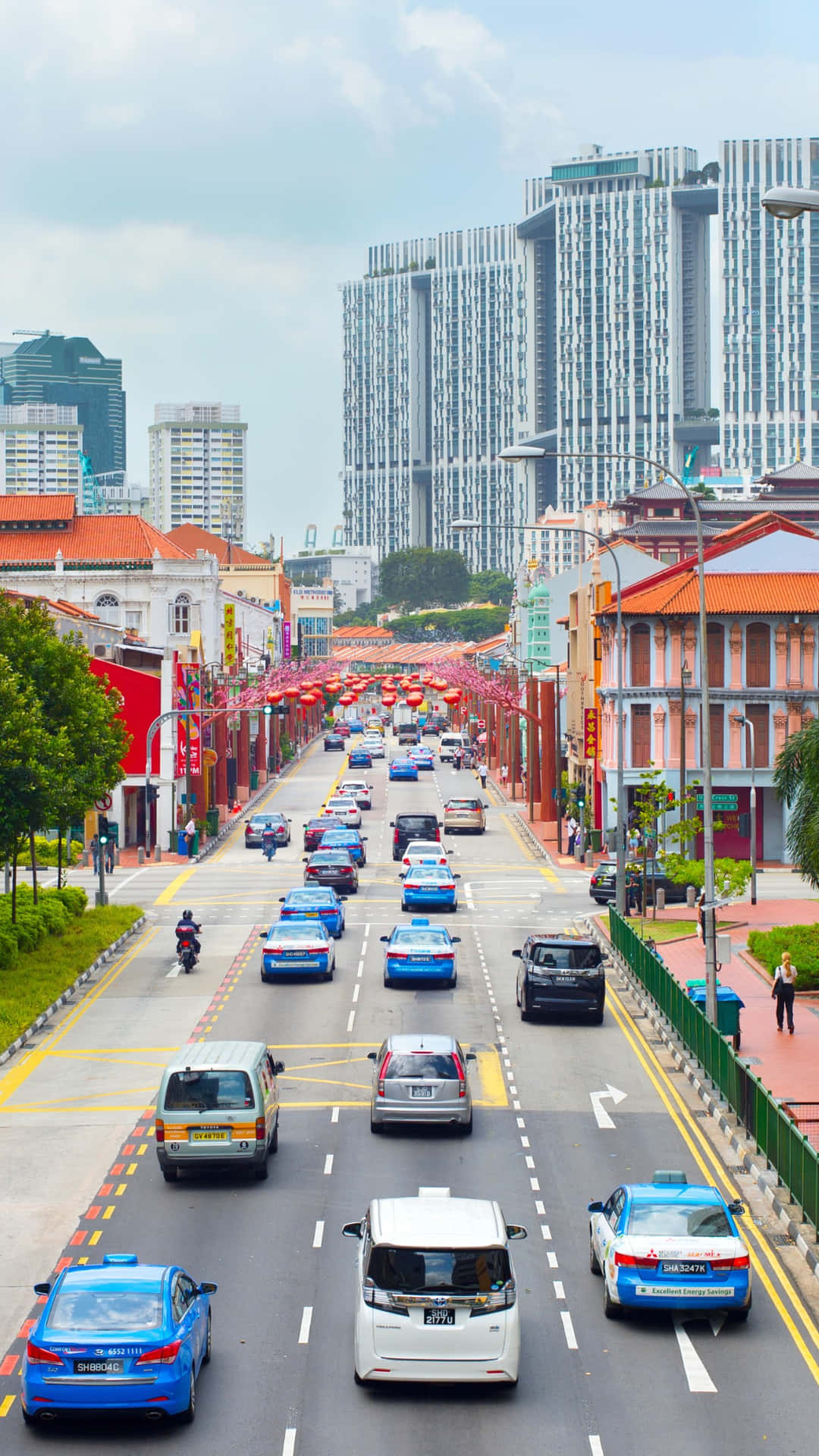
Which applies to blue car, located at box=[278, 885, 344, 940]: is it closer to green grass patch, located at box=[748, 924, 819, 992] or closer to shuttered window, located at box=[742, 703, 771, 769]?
green grass patch, located at box=[748, 924, 819, 992]

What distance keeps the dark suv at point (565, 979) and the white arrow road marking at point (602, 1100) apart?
5.60 meters

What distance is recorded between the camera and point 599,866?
59906 mm

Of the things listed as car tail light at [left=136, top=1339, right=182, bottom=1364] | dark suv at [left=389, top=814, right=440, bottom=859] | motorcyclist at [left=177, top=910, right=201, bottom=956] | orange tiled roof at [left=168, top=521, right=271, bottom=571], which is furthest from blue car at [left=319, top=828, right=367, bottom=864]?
orange tiled roof at [left=168, top=521, right=271, bottom=571]

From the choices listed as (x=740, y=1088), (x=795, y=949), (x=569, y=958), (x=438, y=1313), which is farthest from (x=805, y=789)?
(x=438, y=1313)

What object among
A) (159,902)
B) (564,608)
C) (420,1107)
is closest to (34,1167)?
(420,1107)

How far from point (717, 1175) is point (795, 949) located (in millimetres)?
18801

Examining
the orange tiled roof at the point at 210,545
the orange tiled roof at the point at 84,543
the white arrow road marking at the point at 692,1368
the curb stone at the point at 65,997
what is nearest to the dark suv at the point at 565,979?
the curb stone at the point at 65,997

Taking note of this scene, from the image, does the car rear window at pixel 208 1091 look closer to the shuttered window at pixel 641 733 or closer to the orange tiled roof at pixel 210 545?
the shuttered window at pixel 641 733

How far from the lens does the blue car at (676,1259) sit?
18.0 meters

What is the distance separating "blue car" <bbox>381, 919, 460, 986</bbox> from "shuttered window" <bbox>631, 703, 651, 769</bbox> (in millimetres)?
32579

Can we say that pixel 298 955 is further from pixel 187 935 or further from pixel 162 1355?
pixel 162 1355

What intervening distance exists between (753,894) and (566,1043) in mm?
23283

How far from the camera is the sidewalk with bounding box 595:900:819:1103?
99.9 ft

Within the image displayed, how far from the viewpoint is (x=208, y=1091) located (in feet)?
77.5
